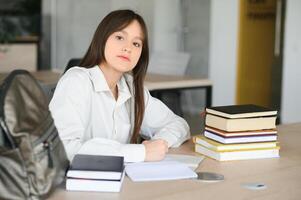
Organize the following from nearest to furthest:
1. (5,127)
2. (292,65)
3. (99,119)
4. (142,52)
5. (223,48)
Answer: (5,127) → (99,119) → (142,52) → (292,65) → (223,48)

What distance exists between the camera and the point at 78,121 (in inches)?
73.6

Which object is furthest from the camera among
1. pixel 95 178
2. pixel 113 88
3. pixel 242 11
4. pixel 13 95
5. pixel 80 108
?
pixel 242 11

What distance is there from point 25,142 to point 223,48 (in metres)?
5.46

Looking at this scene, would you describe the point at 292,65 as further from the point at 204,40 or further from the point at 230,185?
the point at 230,185

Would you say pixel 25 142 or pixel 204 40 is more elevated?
pixel 204 40

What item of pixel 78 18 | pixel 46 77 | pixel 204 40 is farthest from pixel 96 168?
pixel 78 18

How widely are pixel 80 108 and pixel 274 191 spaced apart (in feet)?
2.36

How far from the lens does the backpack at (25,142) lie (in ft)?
4.34

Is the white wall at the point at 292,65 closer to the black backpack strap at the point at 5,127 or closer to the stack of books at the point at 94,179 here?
the stack of books at the point at 94,179

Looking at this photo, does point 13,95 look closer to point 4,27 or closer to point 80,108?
point 80,108

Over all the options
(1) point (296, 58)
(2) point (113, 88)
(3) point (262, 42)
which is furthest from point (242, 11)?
(2) point (113, 88)

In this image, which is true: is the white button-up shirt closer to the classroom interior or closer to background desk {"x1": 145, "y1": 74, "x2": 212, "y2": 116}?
background desk {"x1": 145, "y1": 74, "x2": 212, "y2": 116}

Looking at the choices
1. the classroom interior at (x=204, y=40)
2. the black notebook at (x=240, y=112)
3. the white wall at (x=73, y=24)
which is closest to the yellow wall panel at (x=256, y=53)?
the classroom interior at (x=204, y=40)

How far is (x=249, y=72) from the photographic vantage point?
681 centimetres
